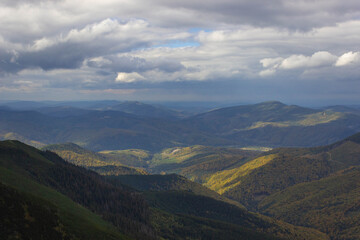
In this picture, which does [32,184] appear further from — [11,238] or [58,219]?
[11,238]

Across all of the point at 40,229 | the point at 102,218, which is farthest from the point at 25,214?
the point at 102,218

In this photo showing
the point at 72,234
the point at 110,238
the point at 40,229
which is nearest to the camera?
the point at 40,229

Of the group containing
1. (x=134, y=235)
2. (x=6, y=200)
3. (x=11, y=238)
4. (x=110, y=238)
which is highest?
(x=6, y=200)

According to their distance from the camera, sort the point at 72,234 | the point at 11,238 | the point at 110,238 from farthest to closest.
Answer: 1. the point at 110,238
2. the point at 72,234
3. the point at 11,238

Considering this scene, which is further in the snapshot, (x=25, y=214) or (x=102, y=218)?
(x=102, y=218)

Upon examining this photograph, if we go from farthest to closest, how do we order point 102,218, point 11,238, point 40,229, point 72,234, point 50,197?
1. point 102,218
2. point 50,197
3. point 72,234
4. point 40,229
5. point 11,238

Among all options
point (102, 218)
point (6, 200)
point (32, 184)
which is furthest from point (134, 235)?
point (6, 200)

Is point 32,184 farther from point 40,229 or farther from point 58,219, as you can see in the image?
point 40,229

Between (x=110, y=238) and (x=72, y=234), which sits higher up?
(x=72, y=234)

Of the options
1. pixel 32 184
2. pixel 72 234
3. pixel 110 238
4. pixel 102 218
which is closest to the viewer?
pixel 72 234
